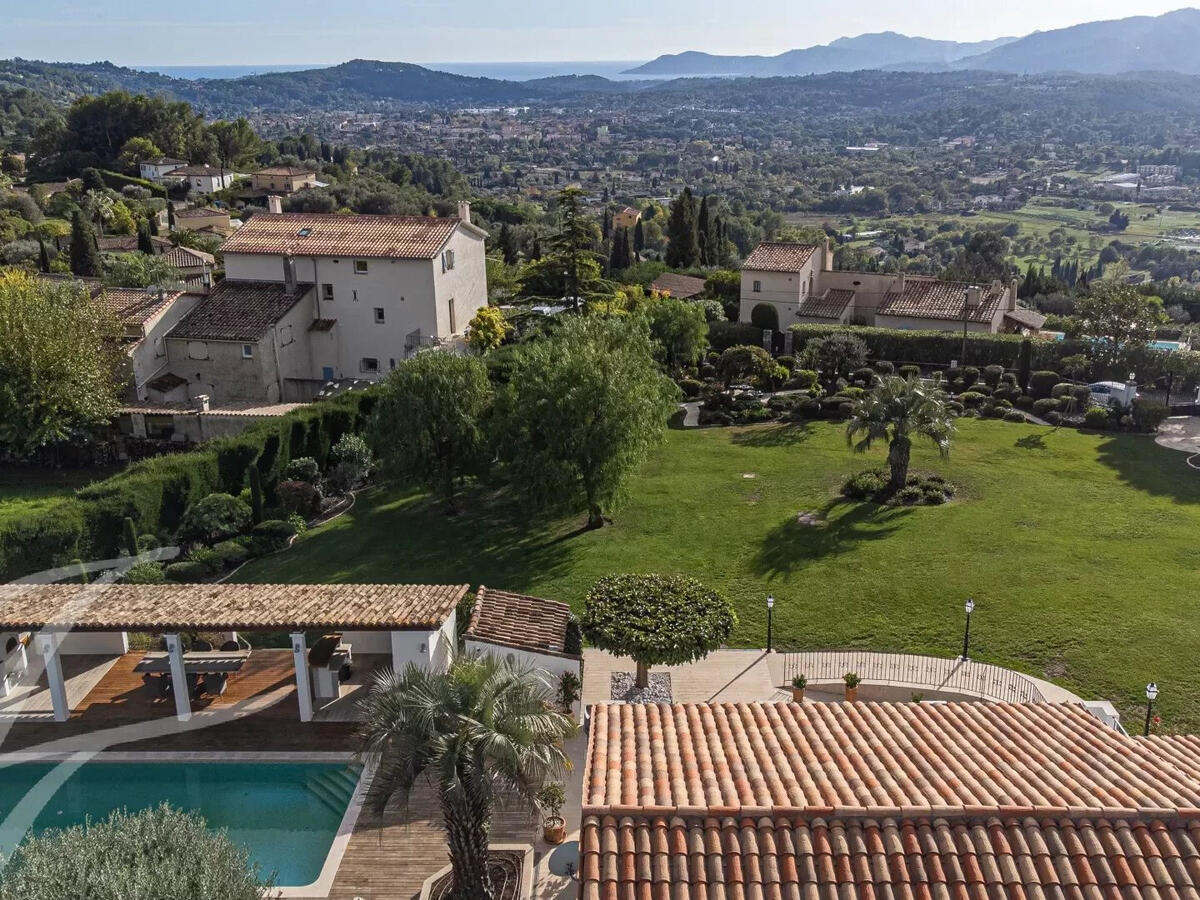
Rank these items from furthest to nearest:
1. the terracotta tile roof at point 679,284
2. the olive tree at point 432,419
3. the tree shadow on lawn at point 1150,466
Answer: the terracotta tile roof at point 679,284 < the tree shadow on lawn at point 1150,466 < the olive tree at point 432,419

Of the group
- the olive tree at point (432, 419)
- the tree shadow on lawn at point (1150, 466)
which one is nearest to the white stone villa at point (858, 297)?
the tree shadow on lawn at point (1150, 466)

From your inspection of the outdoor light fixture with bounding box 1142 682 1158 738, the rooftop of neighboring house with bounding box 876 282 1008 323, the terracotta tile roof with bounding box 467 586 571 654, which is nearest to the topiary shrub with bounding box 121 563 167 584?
the terracotta tile roof with bounding box 467 586 571 654

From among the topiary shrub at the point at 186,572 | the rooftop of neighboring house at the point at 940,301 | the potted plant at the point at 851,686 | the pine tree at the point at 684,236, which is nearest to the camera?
the potted plant at the point at 851,686

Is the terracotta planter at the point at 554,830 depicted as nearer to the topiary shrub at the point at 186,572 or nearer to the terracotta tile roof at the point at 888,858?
the terracotta tile roof at the point at 888,858

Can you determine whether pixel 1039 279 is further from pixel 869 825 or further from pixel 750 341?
pixel 869 825

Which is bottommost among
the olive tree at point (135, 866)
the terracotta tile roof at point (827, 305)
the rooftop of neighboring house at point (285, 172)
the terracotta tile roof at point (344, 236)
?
the terracotta tile roof at point (827, 305)

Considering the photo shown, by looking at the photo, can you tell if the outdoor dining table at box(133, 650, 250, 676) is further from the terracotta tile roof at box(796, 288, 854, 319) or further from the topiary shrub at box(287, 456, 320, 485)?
the terracotta tile roof at box(796, 288, 854, 319)
